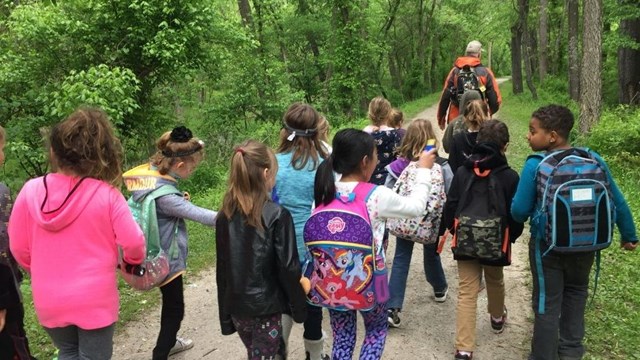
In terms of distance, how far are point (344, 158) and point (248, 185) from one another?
2.05 feet

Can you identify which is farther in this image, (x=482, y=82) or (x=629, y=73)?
(x=629, y=73)

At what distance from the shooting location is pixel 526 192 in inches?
130

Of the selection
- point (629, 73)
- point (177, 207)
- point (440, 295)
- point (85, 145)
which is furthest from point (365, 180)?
point (629, 73)

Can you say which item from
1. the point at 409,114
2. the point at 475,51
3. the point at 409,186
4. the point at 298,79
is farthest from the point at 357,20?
the point at 409,186

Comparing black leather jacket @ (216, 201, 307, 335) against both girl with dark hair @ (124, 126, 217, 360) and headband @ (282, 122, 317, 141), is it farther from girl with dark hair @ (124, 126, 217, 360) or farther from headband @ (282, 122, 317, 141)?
headband @ (282, 122, 317, 141)

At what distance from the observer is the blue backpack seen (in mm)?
3068

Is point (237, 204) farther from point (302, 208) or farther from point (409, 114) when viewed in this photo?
point (409, 114)

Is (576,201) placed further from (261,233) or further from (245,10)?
(245,10)

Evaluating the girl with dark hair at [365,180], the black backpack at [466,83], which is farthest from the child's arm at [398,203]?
the black backpack at [466,83]

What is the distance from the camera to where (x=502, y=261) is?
3674 millimetres

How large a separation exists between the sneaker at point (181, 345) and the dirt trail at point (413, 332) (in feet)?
0.15

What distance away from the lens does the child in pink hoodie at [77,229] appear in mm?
2482

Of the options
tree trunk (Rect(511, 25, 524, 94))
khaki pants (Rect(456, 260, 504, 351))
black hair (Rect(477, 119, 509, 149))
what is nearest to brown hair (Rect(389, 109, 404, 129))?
black hair (Rect(477, 119, 509, 149))

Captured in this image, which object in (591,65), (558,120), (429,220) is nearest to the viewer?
(558,120)
